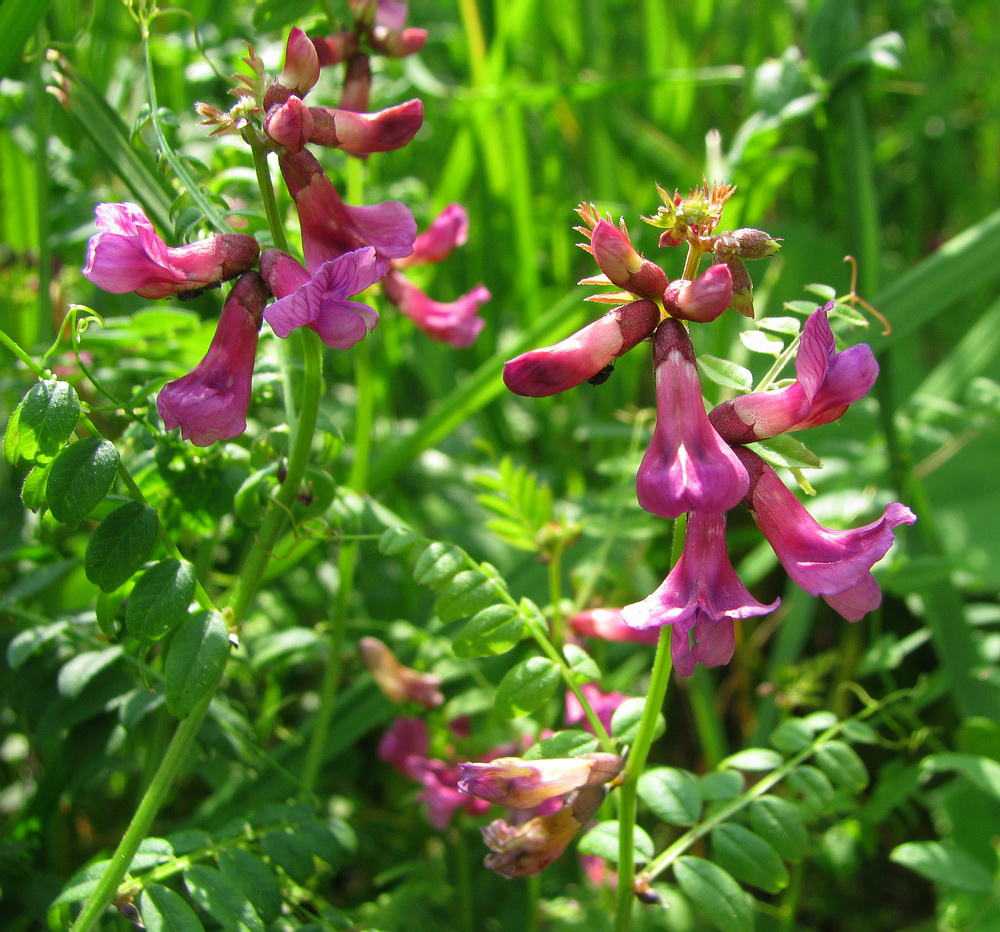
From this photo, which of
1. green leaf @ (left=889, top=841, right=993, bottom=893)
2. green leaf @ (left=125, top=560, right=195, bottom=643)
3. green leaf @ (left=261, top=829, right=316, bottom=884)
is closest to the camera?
green leaf @ (left=125, top=560, right=195, bottom=643)

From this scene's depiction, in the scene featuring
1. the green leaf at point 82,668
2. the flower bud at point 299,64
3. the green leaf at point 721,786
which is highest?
the flower bud at point 299,64

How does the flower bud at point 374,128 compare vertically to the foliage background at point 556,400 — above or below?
above

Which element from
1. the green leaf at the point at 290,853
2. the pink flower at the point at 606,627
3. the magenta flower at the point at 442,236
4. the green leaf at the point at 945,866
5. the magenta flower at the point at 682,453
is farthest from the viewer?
the magenta flower at the point at 442,236

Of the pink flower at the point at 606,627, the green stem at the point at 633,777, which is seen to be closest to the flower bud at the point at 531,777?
the green stem at the point at 633,777

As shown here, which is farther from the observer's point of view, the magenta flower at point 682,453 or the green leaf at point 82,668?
the green leaf at point 82,668

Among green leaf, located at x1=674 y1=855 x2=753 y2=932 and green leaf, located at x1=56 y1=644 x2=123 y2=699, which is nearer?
green leaf, located at x1=674 y1=855 x2=753 y2=932

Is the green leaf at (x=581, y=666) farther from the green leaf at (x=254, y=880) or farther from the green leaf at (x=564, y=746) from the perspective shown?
the green leaf at (x=254, y=880)

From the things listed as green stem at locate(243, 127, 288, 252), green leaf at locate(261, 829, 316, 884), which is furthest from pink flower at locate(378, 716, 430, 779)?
green stem at locate(243, 127, 288, 252)

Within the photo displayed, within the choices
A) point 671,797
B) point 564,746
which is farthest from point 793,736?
point 564,746

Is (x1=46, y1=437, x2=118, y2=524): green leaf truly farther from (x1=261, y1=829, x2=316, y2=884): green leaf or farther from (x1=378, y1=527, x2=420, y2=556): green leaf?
(x1=261, y1=829, x2=316, y2=884): green leaf
